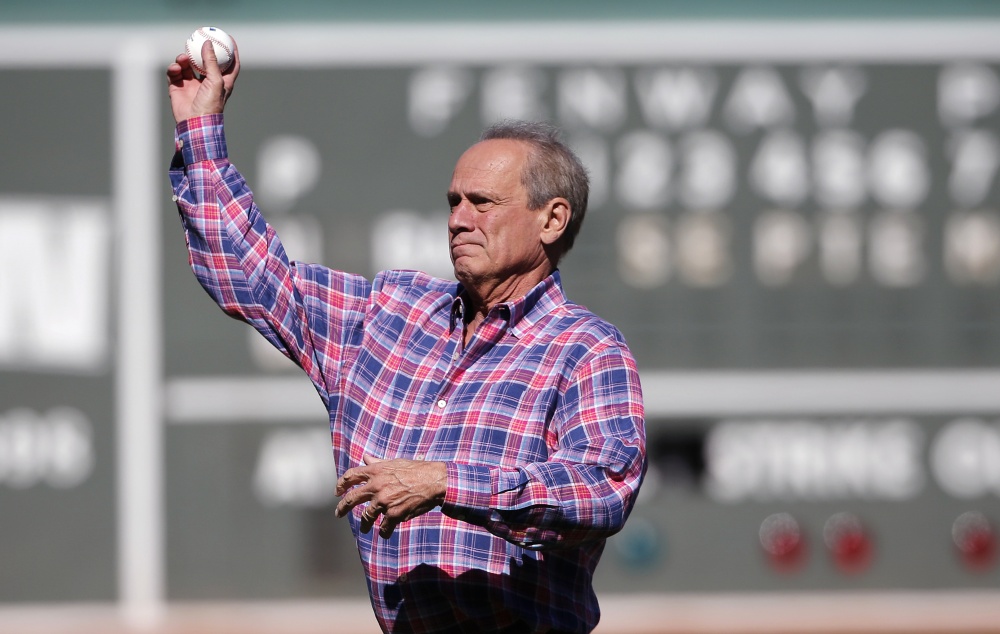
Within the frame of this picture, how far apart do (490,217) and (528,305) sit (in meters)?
0.15

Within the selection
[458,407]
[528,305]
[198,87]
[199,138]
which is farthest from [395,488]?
[198,87]

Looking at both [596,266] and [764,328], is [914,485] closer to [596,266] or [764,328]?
[764,328]

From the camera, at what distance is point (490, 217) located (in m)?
2.03

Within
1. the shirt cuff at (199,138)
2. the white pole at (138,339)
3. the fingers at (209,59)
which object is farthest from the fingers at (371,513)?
the white pole at (138,339)

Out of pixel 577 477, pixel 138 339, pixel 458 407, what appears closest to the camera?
pixel 577 477

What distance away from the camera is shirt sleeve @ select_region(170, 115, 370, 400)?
6.78 ft

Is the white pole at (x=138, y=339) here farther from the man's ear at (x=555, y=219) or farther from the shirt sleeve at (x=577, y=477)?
the shirt sleeve at (x=577, y=477)

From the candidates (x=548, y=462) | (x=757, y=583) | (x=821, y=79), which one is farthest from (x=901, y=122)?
(x=548, y=462)

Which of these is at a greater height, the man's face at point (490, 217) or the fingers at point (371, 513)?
the man's face at point (490, 217)

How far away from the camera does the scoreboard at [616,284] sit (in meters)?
4.76

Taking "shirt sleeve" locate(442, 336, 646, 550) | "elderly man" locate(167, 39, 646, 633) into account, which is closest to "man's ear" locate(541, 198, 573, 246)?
"elderly man" locate(167, 39, 646, 633)

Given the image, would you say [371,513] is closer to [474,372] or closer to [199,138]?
[474,372]

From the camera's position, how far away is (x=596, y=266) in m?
4.88

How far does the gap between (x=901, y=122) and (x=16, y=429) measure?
11.4 feet
